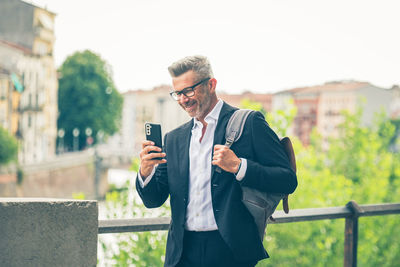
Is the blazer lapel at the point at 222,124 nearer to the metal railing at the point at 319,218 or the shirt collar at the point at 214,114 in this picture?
the shirt collar at the point at 214,114

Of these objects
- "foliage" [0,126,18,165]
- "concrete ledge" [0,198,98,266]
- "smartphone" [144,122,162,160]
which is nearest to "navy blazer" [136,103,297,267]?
"smartphone" [144,122,162,160]

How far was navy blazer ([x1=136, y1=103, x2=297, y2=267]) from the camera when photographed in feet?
6.30

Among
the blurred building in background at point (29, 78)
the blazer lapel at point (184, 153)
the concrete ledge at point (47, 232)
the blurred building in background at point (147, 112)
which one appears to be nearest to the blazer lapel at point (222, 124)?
the blazer lapel at point (184, 153)

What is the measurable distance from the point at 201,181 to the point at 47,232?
0.56m

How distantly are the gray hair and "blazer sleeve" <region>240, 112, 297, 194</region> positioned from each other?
24 cm

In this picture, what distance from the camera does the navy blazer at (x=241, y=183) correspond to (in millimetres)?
1921

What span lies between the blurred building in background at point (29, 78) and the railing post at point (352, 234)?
33.7 m

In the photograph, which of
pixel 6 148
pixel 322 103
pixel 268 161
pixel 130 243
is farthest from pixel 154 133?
pixel 322 103

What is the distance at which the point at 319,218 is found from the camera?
3.03m

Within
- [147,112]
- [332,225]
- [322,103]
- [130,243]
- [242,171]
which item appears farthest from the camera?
[147,112]

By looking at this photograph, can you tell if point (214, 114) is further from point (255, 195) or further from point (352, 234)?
point (352, 234)

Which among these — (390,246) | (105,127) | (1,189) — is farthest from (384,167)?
(105,127)

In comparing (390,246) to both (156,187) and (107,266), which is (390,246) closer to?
(107,266)

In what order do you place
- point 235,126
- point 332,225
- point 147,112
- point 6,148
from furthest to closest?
point 147,112 < point 6,148 < point 332,225 < point 235,126
